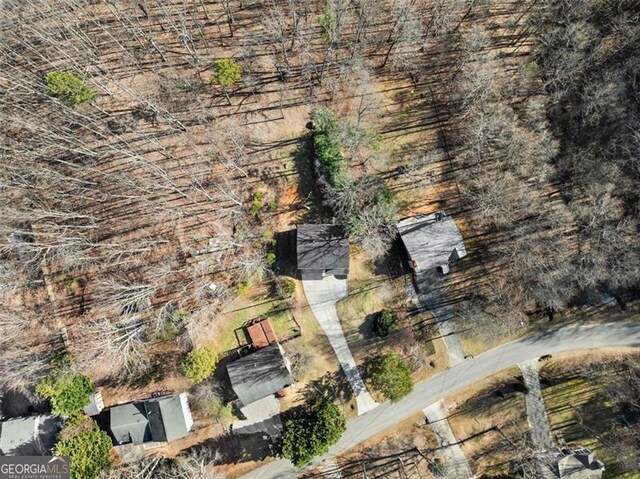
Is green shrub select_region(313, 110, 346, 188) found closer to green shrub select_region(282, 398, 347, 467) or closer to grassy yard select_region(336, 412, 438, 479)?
green shrub select_region(282, 398, 347, 467)

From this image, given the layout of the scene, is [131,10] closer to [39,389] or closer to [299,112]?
[299,112]

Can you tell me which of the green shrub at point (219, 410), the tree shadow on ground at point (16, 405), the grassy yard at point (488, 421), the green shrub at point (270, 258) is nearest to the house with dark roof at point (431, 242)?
the green shrub at point (270, 258)

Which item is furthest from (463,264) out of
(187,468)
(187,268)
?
(187,468)

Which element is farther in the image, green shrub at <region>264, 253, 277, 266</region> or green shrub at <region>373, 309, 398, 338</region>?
green shrub at <region>264, 253, 277, 266</region>

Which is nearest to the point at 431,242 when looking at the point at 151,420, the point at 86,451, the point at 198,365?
the point at 198,365

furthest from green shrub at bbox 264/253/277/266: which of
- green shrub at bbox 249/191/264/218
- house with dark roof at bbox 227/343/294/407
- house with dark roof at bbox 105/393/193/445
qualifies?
house with dark roof at bbox 105/393/193/445

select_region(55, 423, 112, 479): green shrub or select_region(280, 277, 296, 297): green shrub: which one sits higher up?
select_region(280, 277, 296, 297): green shrub
